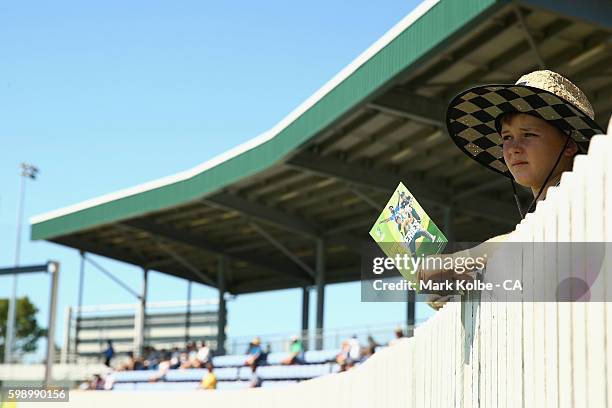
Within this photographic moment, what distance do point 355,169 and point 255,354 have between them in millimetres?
3974

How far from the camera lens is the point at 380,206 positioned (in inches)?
917

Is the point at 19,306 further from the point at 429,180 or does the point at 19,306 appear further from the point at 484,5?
the point at 484,5

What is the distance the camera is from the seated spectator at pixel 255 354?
20234mm

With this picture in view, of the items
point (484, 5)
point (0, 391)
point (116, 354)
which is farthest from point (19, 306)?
point (484, 5)

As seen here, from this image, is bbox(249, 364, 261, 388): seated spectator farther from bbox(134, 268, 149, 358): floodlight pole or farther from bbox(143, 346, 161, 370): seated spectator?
bbox(134, 268, 149, 358): floodlight pole

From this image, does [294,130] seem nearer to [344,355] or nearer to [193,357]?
[344,355]

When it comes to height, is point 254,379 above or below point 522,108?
below

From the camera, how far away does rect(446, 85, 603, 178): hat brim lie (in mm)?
2932

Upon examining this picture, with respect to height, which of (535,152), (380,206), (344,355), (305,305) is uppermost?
(380,206)

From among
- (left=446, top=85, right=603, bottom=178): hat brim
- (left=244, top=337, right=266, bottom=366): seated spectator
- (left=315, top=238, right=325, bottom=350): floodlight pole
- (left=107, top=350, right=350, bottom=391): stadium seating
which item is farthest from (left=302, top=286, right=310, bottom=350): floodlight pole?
(left=446, top=85, right=603, bottom=178): hat brim

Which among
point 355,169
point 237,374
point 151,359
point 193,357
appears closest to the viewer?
point 237,374

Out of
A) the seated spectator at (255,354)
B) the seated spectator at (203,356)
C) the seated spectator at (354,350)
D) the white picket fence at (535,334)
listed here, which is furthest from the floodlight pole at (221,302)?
Answer: the white picket fence at (535,334)

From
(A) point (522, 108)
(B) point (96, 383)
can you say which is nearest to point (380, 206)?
(B) point (96, 383)

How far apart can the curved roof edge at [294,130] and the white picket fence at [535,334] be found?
899 cm
